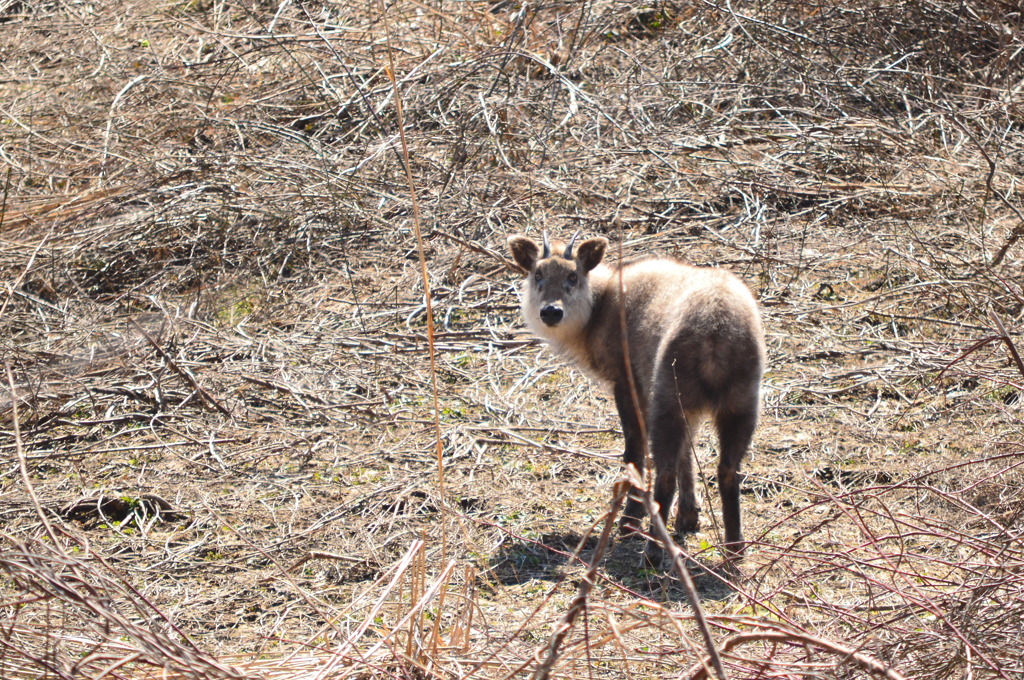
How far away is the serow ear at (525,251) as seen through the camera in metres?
6.66

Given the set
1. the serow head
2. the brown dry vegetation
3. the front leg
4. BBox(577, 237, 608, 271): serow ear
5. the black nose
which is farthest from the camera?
BBox(577, 237, 608, 271): serow ear

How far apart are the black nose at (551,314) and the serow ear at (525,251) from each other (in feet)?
1.69

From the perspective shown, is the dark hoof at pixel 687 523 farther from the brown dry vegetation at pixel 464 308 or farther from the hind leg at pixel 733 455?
the hind leg at pixel 733 455

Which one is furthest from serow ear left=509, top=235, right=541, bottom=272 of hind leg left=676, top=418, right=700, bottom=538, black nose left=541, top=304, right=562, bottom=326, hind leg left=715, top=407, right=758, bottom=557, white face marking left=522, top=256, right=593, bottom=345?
hind leg left=715, top=407, right=758, bottom=557

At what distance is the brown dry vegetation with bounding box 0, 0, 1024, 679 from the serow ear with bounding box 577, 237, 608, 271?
91 cm

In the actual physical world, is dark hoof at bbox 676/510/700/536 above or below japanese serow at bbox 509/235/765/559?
below

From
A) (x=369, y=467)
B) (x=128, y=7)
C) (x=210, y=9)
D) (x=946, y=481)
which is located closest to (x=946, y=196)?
(x=946, y=481)

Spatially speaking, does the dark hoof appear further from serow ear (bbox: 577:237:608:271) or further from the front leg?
serow ear (bbox: 577:237:608:271)

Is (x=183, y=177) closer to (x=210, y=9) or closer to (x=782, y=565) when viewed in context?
(x=210, y=9)

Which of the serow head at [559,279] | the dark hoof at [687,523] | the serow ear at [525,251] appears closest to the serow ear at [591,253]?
the serow head at [559,279]

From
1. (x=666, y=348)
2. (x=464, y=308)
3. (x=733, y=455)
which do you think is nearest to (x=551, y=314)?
(x=666, y=348)

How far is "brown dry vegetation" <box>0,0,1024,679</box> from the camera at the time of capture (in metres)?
4.53

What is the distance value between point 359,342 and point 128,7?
6775 millimetres

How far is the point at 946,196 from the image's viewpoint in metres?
8.83
